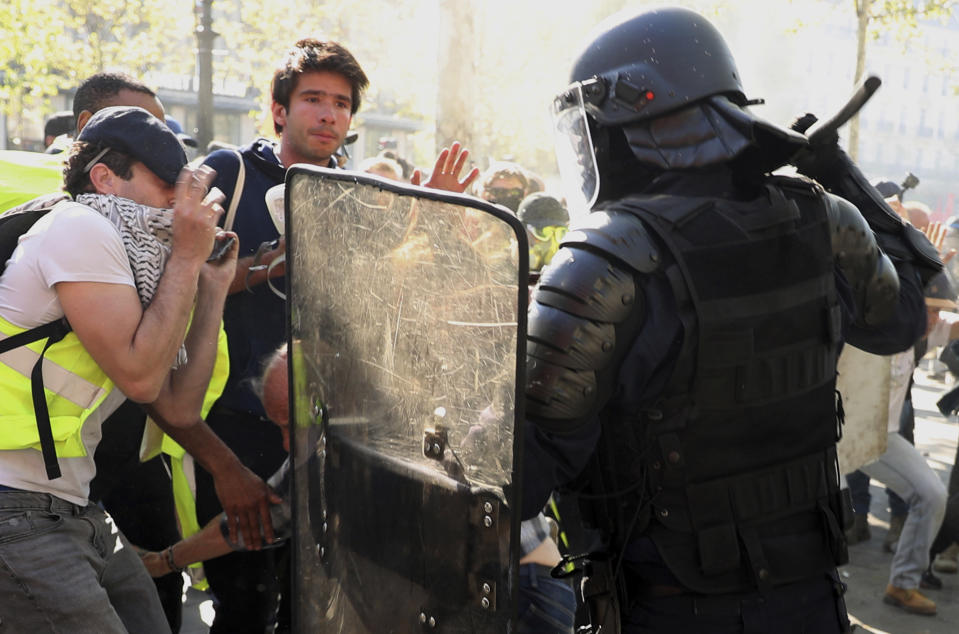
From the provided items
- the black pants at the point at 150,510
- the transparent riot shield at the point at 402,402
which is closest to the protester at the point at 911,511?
the black pants at the point at 150,510

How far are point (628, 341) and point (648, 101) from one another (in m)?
0.50

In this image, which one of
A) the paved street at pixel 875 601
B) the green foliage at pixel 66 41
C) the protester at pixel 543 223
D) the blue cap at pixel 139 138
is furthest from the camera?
the green foliage at pixel 66 41

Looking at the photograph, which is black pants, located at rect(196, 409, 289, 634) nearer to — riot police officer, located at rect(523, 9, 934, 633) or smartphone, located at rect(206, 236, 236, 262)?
smartphone, located at rect(206, 236, 236, 262)

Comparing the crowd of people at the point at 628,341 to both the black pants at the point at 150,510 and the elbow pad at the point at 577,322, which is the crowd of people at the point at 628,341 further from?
the black pants at the point at 150,510

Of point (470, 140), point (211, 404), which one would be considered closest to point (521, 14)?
point (470, 140)

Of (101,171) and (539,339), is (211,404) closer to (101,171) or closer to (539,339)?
(101,171)

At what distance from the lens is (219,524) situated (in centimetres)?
302

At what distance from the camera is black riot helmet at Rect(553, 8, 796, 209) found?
6.79 feet

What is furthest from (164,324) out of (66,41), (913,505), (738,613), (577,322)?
(66,41)

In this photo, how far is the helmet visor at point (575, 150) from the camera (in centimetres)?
217

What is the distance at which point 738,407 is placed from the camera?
1979mm

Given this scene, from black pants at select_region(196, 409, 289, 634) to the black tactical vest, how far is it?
1.44 meters

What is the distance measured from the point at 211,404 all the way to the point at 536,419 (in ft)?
5.16

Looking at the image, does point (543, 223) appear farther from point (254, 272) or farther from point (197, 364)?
point (197, 364)
